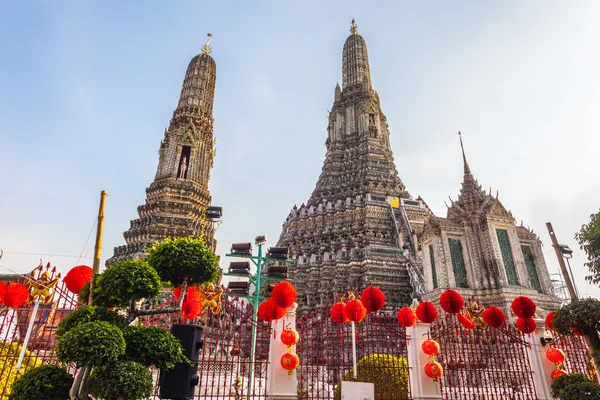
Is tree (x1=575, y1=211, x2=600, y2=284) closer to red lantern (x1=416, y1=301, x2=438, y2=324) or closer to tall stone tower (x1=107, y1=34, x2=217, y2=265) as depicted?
red lantern (x1=416, y1=301, x2=438, y2=324)

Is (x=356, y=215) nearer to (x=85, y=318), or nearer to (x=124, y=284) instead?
(x=124, y=284)

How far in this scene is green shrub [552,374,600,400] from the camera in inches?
333

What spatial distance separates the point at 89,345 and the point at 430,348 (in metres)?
7.65

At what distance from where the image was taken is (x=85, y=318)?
6.27 meters

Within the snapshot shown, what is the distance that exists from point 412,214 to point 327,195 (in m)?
8.51

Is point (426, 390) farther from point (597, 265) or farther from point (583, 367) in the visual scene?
point (597, 265)

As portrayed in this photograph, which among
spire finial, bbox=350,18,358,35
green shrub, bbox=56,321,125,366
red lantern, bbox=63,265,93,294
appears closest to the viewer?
green shrub, bbox=56,321,125,366

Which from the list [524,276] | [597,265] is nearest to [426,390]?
[597,265]

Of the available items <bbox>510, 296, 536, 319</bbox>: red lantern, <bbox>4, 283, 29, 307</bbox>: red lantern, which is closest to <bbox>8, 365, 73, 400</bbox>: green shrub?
<bbox>4, 283, 29, 307</bbox>: red lantern

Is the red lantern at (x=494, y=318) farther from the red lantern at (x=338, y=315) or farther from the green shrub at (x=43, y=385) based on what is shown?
the green shrub at (x=43, y=385)

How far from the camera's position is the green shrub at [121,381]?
566 centimetres

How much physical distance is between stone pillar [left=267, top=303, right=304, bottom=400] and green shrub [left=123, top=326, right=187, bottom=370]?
307cm

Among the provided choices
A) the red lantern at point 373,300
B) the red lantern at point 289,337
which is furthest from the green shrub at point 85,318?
the red lantern at point 373,300

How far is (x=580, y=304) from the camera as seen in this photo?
30.0 feet
